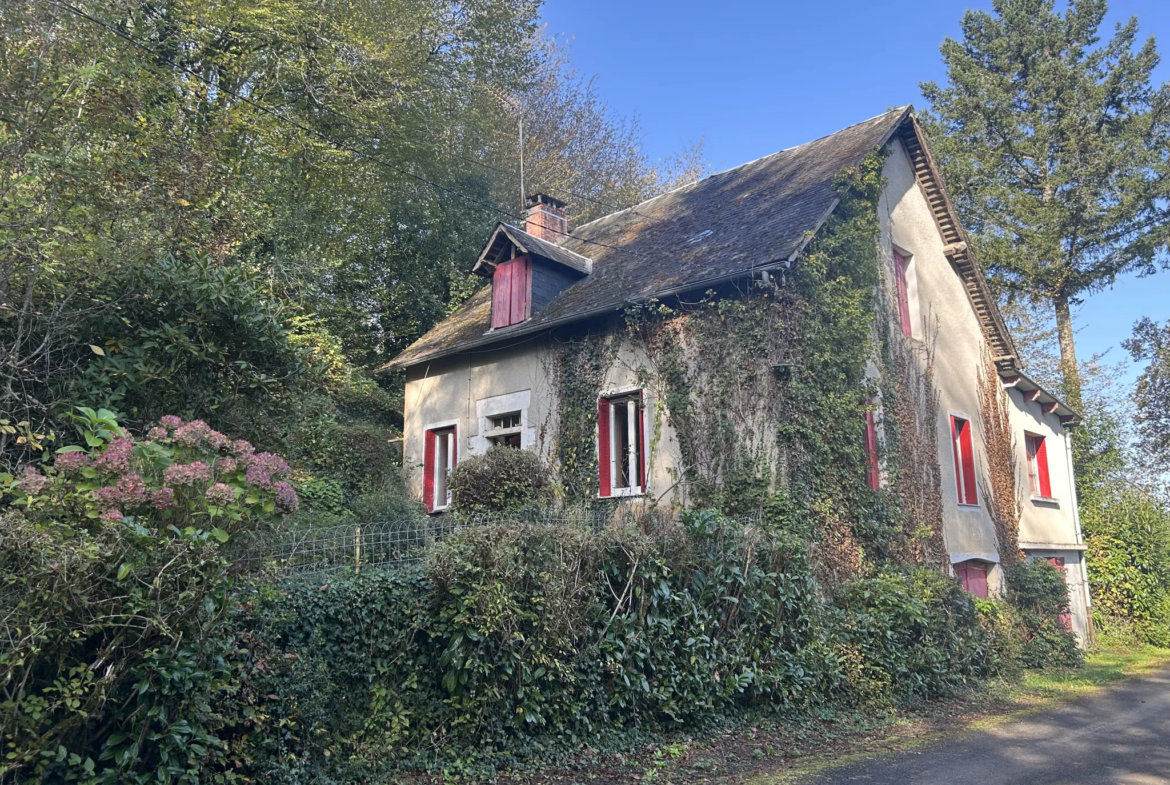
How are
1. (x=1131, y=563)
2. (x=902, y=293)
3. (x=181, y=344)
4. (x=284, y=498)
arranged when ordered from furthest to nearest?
(x=1131, y=563) → (x=902, y=293) → (x=181, y=344) → (x=284, y=498)

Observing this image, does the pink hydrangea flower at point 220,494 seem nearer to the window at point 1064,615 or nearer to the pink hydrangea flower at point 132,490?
the pink hydrangea flower at point 132,490

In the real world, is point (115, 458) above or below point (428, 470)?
below

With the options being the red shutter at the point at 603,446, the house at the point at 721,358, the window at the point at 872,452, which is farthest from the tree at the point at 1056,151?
the red shutter at the point at 603,446

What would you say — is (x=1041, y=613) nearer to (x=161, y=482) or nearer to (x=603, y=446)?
(x=603, y=446)

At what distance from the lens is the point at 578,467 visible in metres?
13.2

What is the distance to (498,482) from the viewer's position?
454 inches

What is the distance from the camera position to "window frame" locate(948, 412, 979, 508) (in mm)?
15203

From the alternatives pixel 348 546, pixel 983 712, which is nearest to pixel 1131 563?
pixel 983 712

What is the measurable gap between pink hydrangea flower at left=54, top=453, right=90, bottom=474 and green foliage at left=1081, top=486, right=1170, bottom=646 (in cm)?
2120

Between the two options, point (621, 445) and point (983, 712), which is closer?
point (983, 712)

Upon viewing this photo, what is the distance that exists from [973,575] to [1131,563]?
7.39 metres

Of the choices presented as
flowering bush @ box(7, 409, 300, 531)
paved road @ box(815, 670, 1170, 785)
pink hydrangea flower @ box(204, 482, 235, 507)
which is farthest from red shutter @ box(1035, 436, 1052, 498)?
pink hydrangea flower @ box(204, 482, 235, 507)

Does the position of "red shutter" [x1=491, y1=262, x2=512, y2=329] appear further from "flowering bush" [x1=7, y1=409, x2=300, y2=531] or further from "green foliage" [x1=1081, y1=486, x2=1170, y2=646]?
"green foliage" [x1=1081, y1=486, x2=1170, y2=646]

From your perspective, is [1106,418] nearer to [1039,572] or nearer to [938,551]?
[1039,572]
